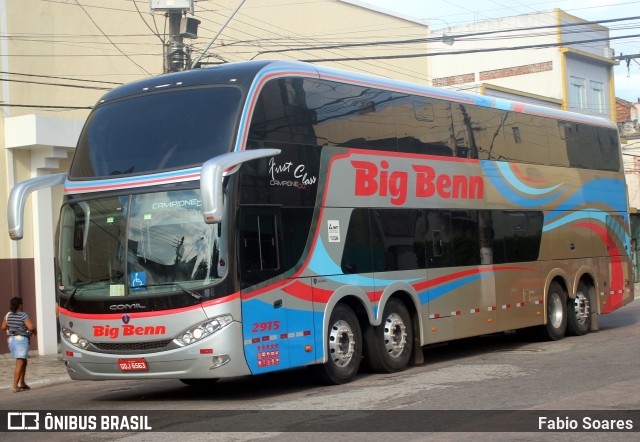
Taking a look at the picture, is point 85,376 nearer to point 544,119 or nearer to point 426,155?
point 426,155

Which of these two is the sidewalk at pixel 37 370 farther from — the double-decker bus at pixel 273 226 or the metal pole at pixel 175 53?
the metal pole at pixel 175 53

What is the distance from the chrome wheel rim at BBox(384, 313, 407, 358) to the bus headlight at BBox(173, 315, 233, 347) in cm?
355

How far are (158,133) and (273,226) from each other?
6.06ft

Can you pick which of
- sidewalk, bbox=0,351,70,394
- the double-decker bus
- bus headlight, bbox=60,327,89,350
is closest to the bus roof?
the double-decker bus

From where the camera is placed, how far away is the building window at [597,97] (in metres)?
44.5

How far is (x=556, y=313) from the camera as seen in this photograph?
18.4 m

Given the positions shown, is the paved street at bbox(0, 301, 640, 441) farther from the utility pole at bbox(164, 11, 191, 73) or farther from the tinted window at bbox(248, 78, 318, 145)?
the utility pole at bbox(164, 11, 191, 73)

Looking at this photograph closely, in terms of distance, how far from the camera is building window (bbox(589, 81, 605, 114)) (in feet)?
146

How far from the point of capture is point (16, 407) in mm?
12773

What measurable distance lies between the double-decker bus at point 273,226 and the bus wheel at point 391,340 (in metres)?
0.03

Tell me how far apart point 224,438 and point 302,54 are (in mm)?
20650

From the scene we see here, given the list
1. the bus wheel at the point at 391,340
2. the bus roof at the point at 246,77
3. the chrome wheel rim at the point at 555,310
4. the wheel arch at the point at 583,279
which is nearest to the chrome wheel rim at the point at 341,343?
the bus wheel at the point at 391,340

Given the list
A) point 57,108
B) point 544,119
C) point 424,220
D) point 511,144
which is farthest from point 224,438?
point 57,108

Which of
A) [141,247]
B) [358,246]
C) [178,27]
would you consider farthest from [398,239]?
[178,27]
